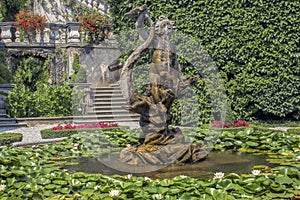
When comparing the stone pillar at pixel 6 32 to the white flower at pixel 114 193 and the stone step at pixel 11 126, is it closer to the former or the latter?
the stone step at pixel 11 126

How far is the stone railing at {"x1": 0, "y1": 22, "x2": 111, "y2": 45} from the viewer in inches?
746

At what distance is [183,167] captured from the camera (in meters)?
6.45

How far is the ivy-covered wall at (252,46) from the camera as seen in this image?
1362cm

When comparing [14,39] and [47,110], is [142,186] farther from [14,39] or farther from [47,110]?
[14,39]

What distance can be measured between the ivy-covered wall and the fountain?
7558 millimetres

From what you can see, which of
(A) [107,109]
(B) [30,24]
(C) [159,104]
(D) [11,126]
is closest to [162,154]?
(C) [159,104]

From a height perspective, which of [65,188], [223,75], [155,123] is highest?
[223,75]

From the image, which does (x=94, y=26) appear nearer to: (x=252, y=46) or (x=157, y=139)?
(x=252, y=46)

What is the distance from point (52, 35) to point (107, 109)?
238 inches

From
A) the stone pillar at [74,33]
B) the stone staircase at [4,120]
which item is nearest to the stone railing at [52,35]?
the stone pillar at [74,33]

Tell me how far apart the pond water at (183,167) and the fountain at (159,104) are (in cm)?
16

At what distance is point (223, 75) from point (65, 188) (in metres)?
Answer: 9.94

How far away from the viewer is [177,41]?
1465 centimetres

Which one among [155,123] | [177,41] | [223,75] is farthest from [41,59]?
[155,123]
